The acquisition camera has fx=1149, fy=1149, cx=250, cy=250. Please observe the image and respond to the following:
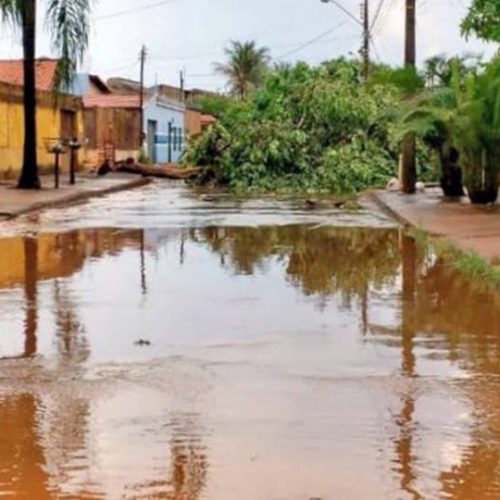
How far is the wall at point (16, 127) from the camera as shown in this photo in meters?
39.2

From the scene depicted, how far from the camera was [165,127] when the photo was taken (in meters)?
72.6

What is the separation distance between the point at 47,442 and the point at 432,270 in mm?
8450

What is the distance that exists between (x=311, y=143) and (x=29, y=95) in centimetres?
923

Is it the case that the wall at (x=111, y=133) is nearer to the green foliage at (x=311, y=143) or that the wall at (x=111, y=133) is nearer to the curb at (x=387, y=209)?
the green foliage at (x=311, y=143)

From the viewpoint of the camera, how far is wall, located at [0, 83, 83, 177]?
39.2 metres

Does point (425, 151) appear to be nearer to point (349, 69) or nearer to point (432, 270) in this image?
point (349, 69)

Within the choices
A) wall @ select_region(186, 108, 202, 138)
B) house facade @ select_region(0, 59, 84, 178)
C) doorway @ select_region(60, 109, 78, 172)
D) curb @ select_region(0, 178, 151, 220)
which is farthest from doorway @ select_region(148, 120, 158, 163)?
curb @ select_region(0, 178, 151, 220)

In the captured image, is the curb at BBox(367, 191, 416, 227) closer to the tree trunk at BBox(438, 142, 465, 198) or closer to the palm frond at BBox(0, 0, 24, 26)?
the tree trunk at BBox(438, 142, 465, 198)

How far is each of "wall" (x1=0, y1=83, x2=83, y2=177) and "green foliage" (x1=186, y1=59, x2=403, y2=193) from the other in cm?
586

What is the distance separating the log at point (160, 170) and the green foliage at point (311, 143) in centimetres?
153

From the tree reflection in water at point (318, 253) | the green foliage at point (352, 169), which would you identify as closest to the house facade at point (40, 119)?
the green foliage at point (352, 169)

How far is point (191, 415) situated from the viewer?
6.97 m

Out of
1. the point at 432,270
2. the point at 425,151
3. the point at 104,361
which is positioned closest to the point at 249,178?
the point at 425,151

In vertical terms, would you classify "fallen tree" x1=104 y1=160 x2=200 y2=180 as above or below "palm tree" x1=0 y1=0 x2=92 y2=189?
below
